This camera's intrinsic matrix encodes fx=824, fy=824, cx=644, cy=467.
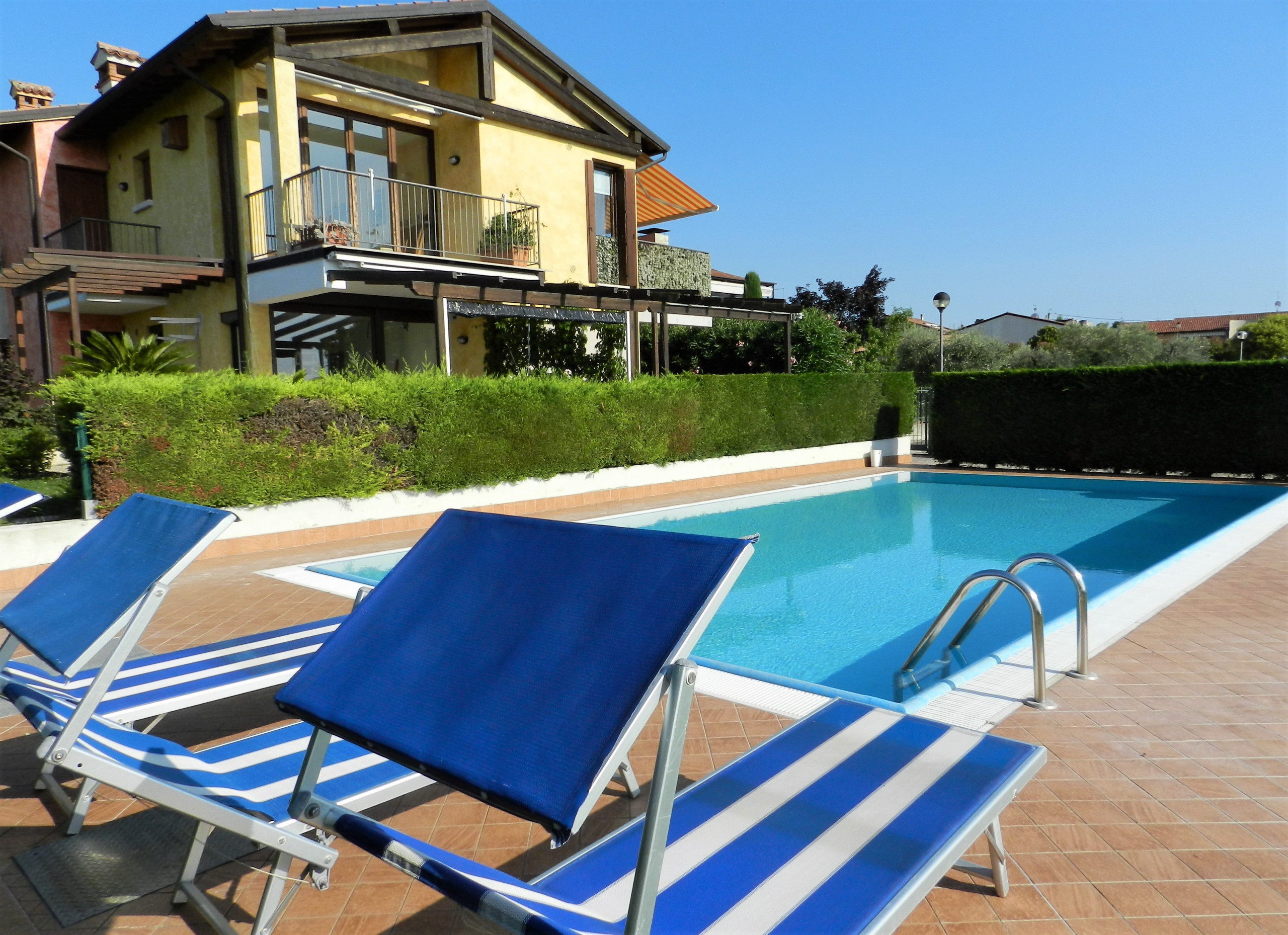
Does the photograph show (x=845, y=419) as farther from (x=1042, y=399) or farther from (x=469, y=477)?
(x=469, y=477)

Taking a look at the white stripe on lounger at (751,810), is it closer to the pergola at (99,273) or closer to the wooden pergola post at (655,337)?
the wooden pergola post at (655,337)

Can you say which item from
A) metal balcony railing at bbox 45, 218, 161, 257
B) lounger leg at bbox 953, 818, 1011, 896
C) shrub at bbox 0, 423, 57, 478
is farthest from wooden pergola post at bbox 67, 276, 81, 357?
lounger leg at bbox 953, 818, 1011, 896

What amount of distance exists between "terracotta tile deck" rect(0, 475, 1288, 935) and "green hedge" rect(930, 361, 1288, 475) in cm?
1161

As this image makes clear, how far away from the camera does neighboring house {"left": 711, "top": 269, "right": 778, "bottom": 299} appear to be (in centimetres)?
3294

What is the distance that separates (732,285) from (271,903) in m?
32.8

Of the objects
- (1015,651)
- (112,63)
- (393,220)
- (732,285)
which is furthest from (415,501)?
(732,285)

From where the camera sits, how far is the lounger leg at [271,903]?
211 centimetres

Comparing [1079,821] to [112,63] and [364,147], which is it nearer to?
[364,147]

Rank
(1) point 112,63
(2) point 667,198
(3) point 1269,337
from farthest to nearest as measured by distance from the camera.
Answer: (3) point 1269,337, (2) point 667,198, (1) point 112,63

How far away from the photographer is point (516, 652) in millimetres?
1720

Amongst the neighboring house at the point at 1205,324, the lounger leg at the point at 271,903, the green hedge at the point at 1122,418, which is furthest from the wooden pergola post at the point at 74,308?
the neighboring house at the point at 1205,324

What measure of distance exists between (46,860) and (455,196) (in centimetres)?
1589

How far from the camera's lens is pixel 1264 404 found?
1424cm

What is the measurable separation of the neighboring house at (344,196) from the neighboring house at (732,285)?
525 inches
